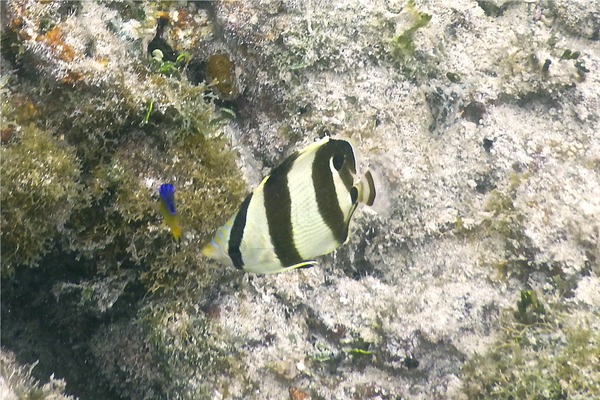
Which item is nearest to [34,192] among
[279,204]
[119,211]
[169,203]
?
[119,211]

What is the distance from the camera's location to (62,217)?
8.55 ft

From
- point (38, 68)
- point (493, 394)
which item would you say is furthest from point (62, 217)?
point (493, 394)

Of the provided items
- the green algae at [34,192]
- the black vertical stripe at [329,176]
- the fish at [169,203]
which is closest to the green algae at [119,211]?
the green algae at [34,192]

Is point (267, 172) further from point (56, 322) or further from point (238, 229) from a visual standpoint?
point (56, 322)

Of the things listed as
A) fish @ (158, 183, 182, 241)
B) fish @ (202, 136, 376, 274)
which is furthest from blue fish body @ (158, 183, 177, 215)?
fish @ (202, 136, 376, 274)

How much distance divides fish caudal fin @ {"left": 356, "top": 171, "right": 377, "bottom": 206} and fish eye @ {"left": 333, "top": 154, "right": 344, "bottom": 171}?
11cm

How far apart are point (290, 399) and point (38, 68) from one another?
2681 mm

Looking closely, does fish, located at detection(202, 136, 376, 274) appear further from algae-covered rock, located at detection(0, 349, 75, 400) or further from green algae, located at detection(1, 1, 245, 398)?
algae-covered rock, located at detection(0, 349, 75, 400)

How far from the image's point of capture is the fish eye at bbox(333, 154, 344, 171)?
6.02 ft

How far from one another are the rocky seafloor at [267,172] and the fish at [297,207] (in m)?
1.09

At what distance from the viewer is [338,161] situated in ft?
6.03

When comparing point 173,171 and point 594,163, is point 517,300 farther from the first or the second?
point 173,171

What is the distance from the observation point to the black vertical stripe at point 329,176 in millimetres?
1827

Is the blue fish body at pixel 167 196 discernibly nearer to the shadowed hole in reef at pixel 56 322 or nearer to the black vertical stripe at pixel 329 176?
the black vertical stripe at pixel 329 176
